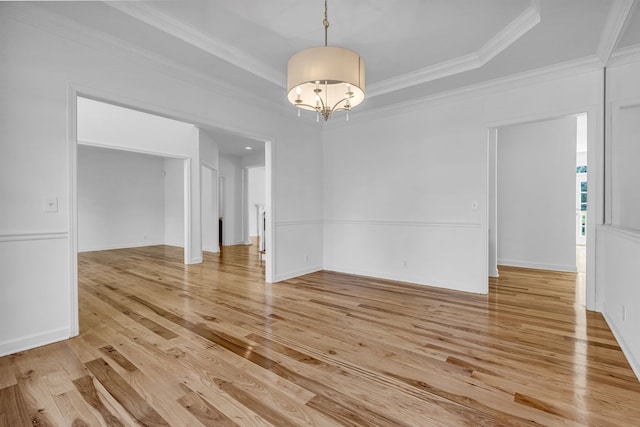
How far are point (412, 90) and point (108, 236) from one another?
8512 millimetres

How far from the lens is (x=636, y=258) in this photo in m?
2.05

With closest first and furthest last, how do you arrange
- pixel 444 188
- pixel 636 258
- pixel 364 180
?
pixel 636 258
pixel 444 188
pixel 364 180

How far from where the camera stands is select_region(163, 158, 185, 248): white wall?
28.9 ft

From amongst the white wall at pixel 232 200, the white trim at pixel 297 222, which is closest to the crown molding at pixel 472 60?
the white trim at pixel 297 222

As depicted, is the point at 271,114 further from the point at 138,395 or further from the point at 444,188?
the point at 138,395

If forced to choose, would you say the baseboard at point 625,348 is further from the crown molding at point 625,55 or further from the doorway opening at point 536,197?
the crown molding at point 625,55

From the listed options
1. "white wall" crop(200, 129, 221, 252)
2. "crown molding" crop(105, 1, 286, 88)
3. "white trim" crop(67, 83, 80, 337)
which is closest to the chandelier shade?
"crown molding" crop(105, 1, 286, 88)

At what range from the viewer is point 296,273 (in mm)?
4902

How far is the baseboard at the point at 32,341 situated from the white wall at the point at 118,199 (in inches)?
257

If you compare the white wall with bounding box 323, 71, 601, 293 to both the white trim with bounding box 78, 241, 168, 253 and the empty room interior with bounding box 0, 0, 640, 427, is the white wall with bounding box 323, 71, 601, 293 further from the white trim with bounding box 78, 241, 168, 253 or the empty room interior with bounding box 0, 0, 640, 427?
the white trim with bounding box 78, 241, 168, 253

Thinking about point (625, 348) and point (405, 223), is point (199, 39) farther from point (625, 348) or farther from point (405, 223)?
point (625, 348)

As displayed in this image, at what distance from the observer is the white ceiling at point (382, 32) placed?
2.43 meters

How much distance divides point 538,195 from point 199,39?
593cm

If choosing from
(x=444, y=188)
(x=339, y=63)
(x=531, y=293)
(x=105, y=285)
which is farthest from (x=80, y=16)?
(x=531, y=293)
